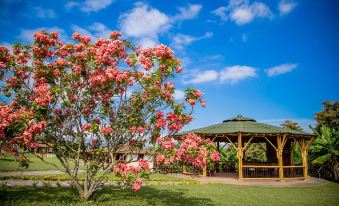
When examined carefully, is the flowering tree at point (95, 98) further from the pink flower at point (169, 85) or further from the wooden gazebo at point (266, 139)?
the wooden gazebo at point (266, 139)

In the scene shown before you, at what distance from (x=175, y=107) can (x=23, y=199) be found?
6527 millimetres

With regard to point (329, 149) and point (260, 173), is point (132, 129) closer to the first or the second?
point (260, 173)

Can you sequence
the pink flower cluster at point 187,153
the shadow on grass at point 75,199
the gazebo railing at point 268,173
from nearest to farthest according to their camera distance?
the pink flower cluster at point 187,153 → the shadow on grass at point 75,199 → the gazebo railing at point 268,173

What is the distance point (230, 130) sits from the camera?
21.0m

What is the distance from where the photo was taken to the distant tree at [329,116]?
105ft

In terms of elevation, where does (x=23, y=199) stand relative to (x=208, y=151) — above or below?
below

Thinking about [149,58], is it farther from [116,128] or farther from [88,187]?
[88,187]

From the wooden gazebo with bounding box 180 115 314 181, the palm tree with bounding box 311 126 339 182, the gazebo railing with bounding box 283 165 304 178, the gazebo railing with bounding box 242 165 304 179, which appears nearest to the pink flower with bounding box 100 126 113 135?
the wooden gazebo with bounding box 180 115 314 181

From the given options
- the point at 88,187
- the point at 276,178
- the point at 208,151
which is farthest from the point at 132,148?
the point at 276,178

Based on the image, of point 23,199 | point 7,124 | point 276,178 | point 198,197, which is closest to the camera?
point 7,124

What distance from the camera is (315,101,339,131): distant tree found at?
31.9 m

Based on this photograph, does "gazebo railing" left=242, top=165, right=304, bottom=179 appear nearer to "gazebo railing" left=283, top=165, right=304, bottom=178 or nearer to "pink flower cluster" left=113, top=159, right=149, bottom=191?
"gazebo railing" left=283, top=165, right=304, bottom=178

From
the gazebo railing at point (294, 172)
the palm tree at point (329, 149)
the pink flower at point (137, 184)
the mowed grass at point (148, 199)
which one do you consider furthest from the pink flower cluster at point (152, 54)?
the palm tree at point (329, 149)

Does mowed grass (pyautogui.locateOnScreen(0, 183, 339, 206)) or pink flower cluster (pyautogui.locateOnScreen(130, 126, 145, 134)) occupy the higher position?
pink flower cluster (pyautogui.locateOnScreen(130, 126, 145, 134))
